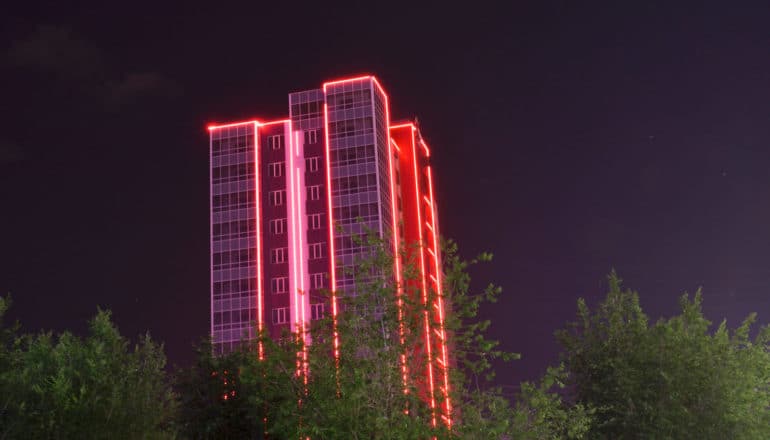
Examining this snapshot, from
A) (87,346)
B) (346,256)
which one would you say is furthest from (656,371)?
(346,256)

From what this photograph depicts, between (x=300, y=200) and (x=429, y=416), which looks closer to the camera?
(x=429, y=416)

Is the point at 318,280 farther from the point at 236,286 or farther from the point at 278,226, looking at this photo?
the point at 236,286

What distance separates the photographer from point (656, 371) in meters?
47.2

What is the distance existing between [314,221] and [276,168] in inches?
343

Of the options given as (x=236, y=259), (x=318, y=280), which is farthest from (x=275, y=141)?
(x=318, y=280)

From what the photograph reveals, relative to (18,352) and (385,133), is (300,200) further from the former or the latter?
(18,352)

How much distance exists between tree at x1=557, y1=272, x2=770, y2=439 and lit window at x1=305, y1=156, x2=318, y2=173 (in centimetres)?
6161

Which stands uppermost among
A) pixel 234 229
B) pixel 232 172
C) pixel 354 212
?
pixel 232 172

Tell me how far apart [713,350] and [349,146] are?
66.0 metres

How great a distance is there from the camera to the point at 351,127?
109 m

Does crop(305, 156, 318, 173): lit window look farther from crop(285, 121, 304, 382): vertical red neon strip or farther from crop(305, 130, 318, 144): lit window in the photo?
crop(305, 130, 318, 144): lit window

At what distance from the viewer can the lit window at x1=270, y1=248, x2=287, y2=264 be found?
107000mm

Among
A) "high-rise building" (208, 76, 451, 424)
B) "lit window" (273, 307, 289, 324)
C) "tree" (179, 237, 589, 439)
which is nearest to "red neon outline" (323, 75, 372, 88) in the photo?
"high-rise building" (208, 76, 451, 424)

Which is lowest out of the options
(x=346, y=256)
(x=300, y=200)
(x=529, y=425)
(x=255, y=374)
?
(x=529, y=425)
